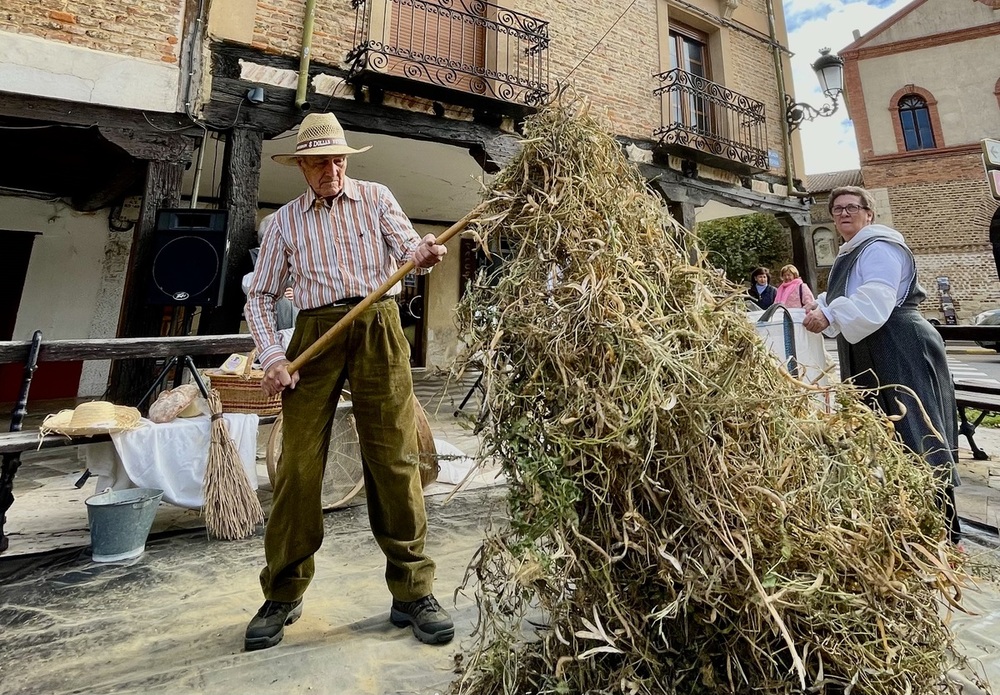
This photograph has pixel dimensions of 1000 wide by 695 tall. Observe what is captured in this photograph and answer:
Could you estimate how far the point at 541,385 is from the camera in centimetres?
118

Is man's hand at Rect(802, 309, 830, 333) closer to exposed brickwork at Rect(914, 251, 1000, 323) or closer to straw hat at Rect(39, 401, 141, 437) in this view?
straw hat at Rect(39, 401, 141, 437)

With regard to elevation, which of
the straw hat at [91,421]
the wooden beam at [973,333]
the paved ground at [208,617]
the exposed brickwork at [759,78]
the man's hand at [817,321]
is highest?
the exposed brickwork at [759,78]

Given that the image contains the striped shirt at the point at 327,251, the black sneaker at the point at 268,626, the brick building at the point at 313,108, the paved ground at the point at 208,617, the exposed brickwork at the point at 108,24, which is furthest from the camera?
the brick building at the point at 313,108

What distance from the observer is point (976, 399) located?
13.3 feet

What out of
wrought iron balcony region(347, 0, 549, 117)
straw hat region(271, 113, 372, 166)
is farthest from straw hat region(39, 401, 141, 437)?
wrought iron balcony region(347, 0, 549, 117)

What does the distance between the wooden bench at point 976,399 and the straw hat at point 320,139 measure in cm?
513

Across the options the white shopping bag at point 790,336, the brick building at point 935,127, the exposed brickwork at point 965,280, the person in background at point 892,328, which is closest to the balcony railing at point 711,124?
the white shopping bag at point 790,336

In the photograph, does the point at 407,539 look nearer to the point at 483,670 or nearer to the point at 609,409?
the point at 483,670

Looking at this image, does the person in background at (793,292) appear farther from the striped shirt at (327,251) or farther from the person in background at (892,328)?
the striped shirt at (327,251)

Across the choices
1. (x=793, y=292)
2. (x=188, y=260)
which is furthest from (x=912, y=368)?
(x=188, y=260)

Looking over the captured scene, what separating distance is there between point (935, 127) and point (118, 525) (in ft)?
88.6

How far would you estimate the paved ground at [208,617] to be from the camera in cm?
165

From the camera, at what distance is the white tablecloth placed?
9.07 feet

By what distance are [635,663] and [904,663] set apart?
64 cm
